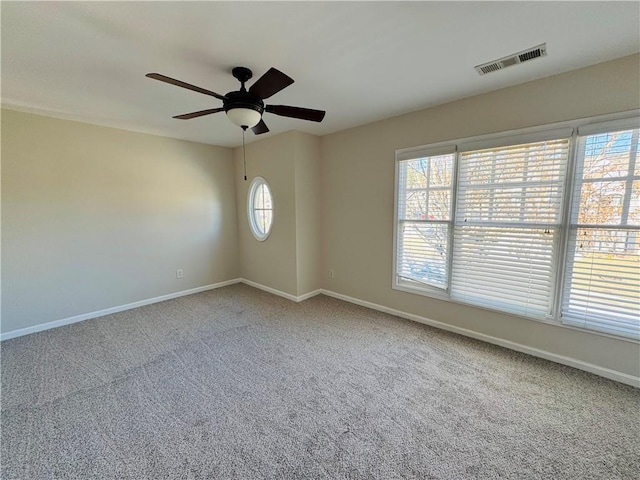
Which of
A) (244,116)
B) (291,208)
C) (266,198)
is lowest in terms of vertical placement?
(291,208)

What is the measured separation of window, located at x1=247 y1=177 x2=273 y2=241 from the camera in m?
4.44

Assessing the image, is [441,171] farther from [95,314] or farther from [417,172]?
[95,314]

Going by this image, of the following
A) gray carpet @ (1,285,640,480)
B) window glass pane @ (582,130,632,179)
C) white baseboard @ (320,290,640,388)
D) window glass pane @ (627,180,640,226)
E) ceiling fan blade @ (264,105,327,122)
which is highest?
ceiling fan blade @ (264,105,327,122)

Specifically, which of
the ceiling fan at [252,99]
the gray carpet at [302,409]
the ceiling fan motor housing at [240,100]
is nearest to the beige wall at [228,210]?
the gray carpet at [302,409]

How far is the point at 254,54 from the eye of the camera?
1.86 m

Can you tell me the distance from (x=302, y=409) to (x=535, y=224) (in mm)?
2563

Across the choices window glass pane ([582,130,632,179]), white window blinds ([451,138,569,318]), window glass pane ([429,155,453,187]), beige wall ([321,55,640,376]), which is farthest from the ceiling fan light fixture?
window glass pane ([582,130,632,179])

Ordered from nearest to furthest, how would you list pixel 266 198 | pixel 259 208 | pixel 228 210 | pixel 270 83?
pixel 270 83 → pixel 266 198 → pixel 259 208 → pixel 228 210

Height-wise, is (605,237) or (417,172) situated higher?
(417,172)

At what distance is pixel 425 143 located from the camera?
2986mm

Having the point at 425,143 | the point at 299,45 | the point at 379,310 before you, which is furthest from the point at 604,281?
the point at 299,45

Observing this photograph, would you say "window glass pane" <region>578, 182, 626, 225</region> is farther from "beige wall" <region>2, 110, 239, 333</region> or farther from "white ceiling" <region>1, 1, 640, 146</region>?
"beige wall" <region>2, 110, 239, 333</region>

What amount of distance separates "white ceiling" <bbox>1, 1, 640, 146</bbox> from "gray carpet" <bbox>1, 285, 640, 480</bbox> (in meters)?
2.52

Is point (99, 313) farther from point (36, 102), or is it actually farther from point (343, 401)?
point (343, 401)
